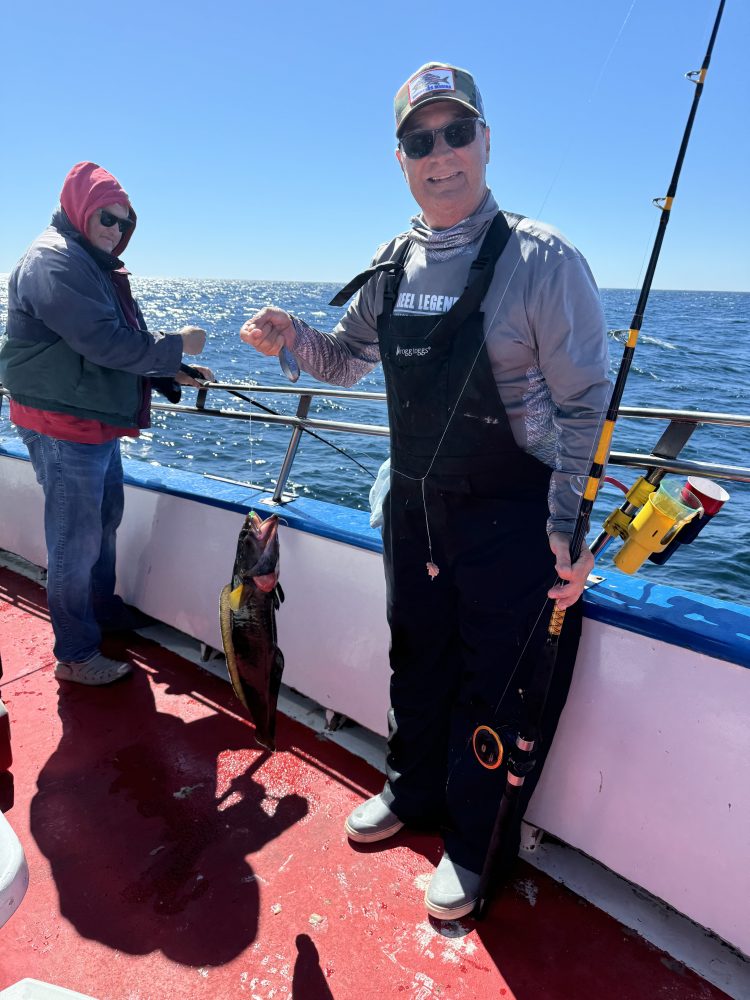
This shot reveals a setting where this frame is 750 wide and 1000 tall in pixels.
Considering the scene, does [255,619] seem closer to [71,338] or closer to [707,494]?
[71,338]

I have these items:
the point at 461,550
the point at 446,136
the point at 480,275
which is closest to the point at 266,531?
the point at 461,550

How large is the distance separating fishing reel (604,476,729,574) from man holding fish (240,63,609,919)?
248 millimetres

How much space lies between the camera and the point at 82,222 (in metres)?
2.96

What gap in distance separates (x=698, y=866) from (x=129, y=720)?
7.87ft

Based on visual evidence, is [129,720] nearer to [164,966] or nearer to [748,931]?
[164,966]

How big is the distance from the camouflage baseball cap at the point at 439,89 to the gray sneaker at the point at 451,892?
2422 millimetres

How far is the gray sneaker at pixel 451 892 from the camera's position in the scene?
2.12 metres

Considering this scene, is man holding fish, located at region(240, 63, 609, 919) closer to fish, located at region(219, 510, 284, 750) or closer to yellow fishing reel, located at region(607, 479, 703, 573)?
yellow fishing reel, located at region(607, 479, 703, 573)

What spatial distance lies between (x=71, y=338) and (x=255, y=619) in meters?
1.48

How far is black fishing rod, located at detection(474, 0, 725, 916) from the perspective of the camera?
1829mm

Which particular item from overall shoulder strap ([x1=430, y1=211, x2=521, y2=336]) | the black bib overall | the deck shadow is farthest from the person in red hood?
overall shoulder strap ([x1=430, y1=211, x2=521, y2=336])

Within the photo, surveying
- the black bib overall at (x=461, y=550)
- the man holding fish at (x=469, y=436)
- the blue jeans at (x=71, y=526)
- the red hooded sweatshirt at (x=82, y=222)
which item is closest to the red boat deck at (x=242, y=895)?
the man holding fish at (x=469, y=436)

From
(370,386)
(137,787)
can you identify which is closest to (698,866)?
(137,787)

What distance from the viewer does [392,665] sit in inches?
97.6
